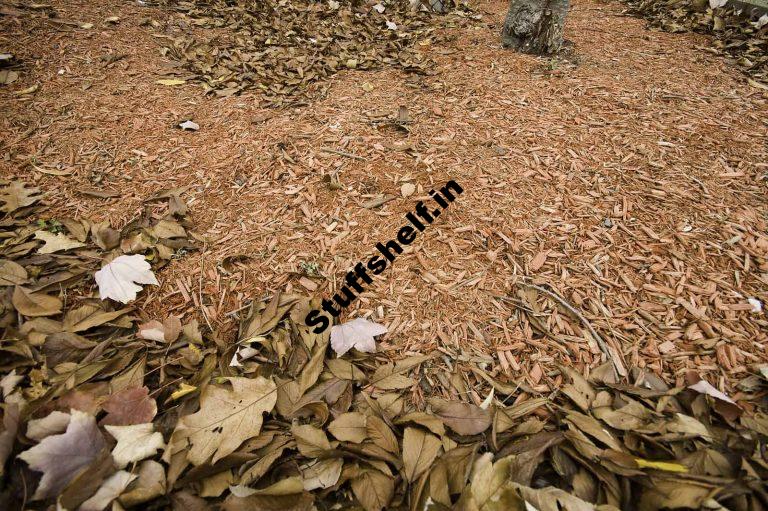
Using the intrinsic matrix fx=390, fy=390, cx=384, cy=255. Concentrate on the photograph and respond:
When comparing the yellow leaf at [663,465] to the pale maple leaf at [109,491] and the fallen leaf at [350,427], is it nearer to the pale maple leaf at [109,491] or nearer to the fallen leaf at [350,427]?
the fallen leaf at [350,427]

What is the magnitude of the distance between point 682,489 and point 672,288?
0.84 meters

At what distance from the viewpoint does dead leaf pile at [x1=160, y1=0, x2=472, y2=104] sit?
2891mm

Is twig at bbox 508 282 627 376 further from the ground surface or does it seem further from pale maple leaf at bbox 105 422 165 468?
pale maple leaf at bbox 105 422 165 468

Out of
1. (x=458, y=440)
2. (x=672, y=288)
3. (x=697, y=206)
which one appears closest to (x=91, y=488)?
(x=458, y=440)

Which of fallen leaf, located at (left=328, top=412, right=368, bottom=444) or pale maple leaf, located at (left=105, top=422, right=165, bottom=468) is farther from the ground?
fallen leaf, located at (left=328, top=412, right=368, bottom=444)

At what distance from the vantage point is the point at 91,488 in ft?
3.38

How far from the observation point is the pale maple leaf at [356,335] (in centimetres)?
143

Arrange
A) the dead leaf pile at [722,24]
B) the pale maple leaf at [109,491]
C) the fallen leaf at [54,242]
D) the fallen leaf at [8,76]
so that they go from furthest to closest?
1. the dead leaf pile at [722,24]
2. the fallen leaf at [8,76]
3. the fallen leaf at [54,242]
4. the pale maple leaf at [109,491]

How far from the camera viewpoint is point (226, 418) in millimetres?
1205

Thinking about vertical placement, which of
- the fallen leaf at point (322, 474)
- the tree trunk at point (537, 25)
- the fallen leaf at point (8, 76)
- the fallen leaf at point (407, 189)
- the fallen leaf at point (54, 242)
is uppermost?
the tree trunk at point (537, 25)

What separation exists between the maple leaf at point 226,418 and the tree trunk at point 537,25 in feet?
10.4

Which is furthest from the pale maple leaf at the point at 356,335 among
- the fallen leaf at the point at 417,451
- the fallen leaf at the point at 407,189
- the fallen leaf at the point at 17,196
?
the fallen leaf at the point at 17,196

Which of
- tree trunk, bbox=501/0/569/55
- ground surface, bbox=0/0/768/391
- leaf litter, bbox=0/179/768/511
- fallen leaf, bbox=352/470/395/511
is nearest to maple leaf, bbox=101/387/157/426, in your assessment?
leaf litter, bbox=0/179/768/511

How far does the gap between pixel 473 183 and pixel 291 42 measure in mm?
2332
